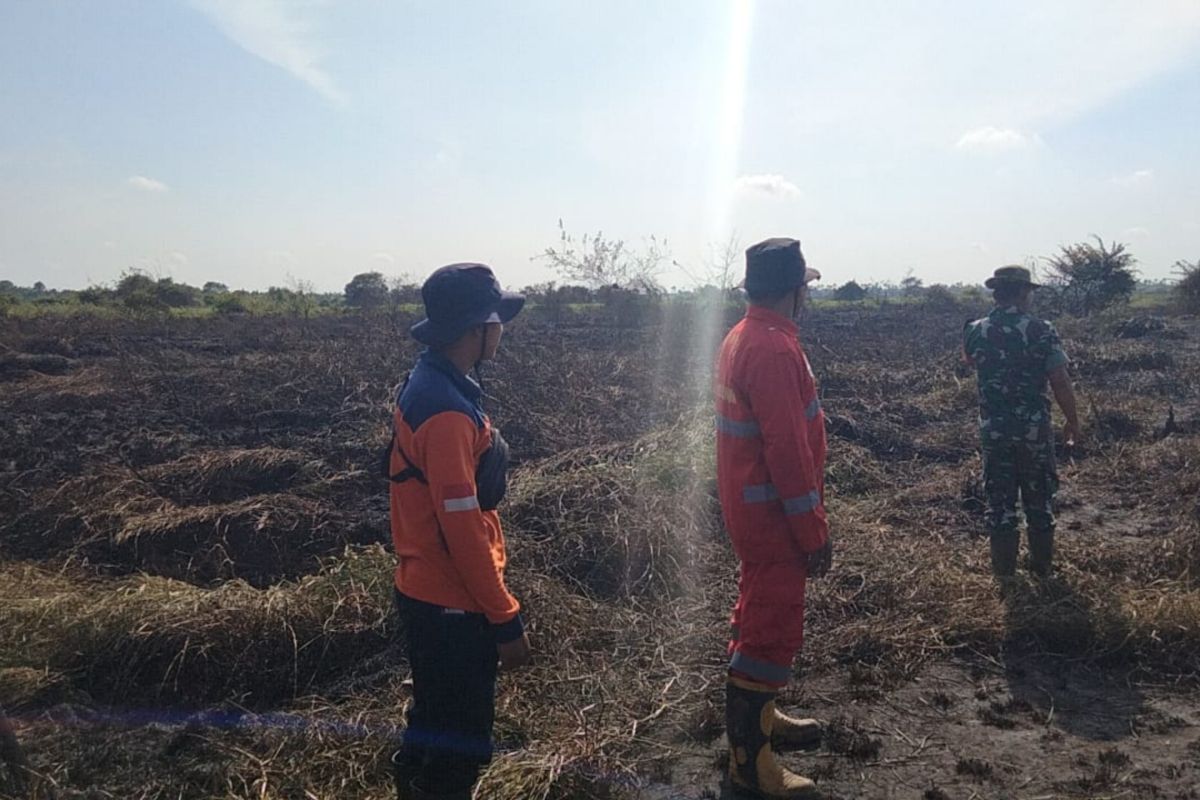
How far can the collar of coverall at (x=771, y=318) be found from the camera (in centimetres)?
267

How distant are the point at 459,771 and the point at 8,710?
7.49 ft

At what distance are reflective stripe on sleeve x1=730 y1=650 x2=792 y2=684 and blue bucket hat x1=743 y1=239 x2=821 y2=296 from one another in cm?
123

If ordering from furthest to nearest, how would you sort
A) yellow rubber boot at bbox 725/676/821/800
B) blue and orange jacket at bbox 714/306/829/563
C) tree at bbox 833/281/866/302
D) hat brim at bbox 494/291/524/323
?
tree at bbox 833/281/866/302, yellow rubber boot at bbox 725/676/821/800, blue and orange jacket at bbox 714/306/829/563, hat brim at bbox 494/291/524/323

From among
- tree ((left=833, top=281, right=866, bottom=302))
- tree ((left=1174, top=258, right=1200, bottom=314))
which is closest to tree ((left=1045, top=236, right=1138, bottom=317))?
tree ((left=1174, top=258, right=1200, bottom=314))

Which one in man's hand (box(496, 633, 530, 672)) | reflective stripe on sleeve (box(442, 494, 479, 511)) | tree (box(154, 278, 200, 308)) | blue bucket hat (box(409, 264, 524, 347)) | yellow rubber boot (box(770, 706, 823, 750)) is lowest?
yellow rubber boot (box(770, 706, 823, 750))

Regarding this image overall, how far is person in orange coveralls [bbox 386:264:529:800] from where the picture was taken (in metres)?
2.04

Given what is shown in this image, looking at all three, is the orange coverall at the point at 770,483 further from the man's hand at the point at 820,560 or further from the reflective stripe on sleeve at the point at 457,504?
the reflective stripe on sleeve at the point at 457,504

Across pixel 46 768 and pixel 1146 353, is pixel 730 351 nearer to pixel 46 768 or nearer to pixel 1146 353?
pixel 46 768

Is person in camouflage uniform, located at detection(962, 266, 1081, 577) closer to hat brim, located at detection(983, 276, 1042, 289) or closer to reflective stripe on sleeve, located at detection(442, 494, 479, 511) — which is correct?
hat brim, located at detection(983, 276, 1042, 289)

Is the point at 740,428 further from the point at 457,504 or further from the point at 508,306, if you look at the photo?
the point at 457,504

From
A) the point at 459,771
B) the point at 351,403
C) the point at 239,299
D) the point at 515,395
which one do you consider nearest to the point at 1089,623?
the point at 459,771

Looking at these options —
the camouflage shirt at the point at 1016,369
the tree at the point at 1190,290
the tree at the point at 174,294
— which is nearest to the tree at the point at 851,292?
the tree at the point at 1190,290

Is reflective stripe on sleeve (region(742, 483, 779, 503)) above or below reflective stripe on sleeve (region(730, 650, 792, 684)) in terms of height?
above

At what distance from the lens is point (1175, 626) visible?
3598 millimetres
